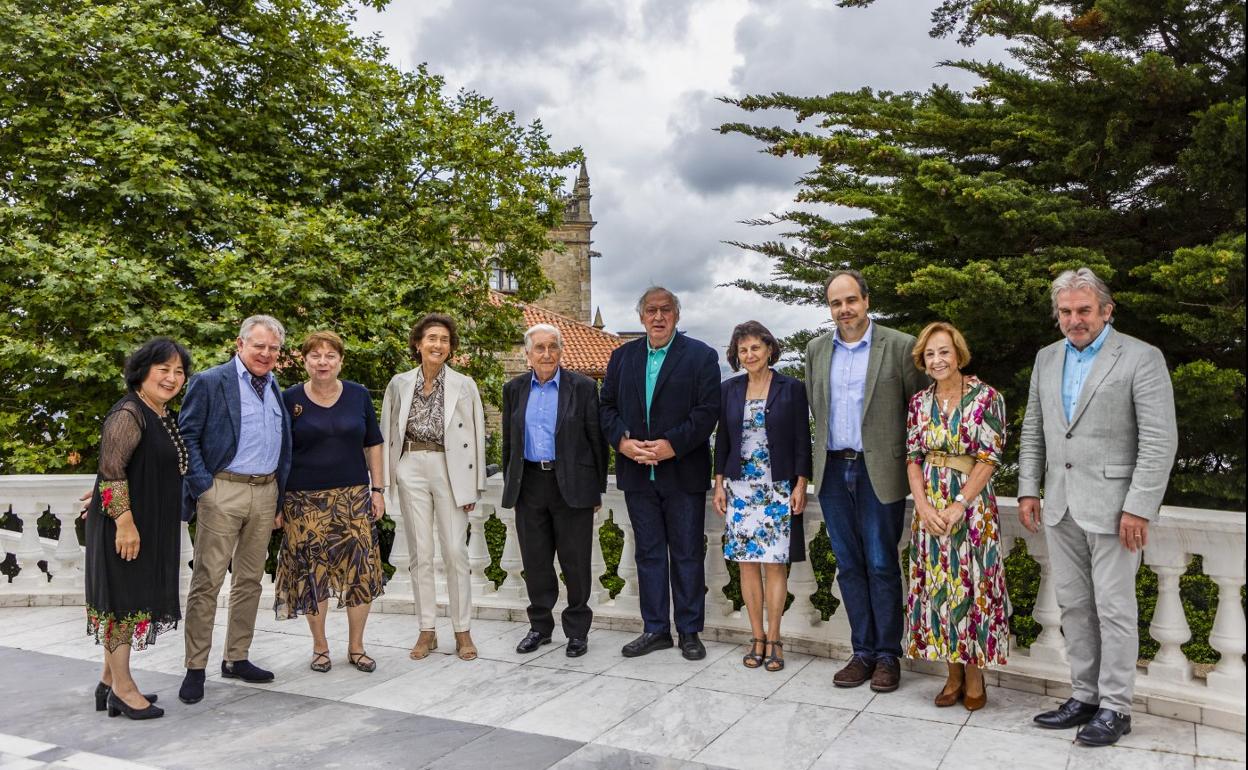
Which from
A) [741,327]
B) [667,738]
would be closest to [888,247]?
[741,327]

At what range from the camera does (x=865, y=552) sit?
4.41m

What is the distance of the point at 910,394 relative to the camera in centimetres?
433

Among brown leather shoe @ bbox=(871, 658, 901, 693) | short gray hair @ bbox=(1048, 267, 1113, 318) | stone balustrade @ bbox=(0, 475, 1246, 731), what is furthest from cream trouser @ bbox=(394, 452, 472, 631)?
short gray hair @ bbox=(1048, 267, 1113, 318)

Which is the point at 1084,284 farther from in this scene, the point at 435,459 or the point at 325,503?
the point at 325,503

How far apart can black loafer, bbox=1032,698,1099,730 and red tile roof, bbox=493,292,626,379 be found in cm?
2247

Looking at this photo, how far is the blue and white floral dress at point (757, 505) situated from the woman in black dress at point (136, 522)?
2708mm

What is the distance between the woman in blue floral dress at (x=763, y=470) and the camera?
4578 mm

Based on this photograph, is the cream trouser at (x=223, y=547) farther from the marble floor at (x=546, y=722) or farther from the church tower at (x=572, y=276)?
the church tower at (x=572, y=276)

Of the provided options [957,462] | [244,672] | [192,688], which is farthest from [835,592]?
[192,688]

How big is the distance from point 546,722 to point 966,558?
199cm

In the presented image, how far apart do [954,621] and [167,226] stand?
9.94 meters

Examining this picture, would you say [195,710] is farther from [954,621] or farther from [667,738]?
[954,621]

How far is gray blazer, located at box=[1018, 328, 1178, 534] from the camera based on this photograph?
347 centimetres

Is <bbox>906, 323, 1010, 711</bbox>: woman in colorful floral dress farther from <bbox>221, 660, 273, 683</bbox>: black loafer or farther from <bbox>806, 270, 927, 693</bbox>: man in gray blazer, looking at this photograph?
<bbox>221, 660, 273, 683</bbox>: black loafer
